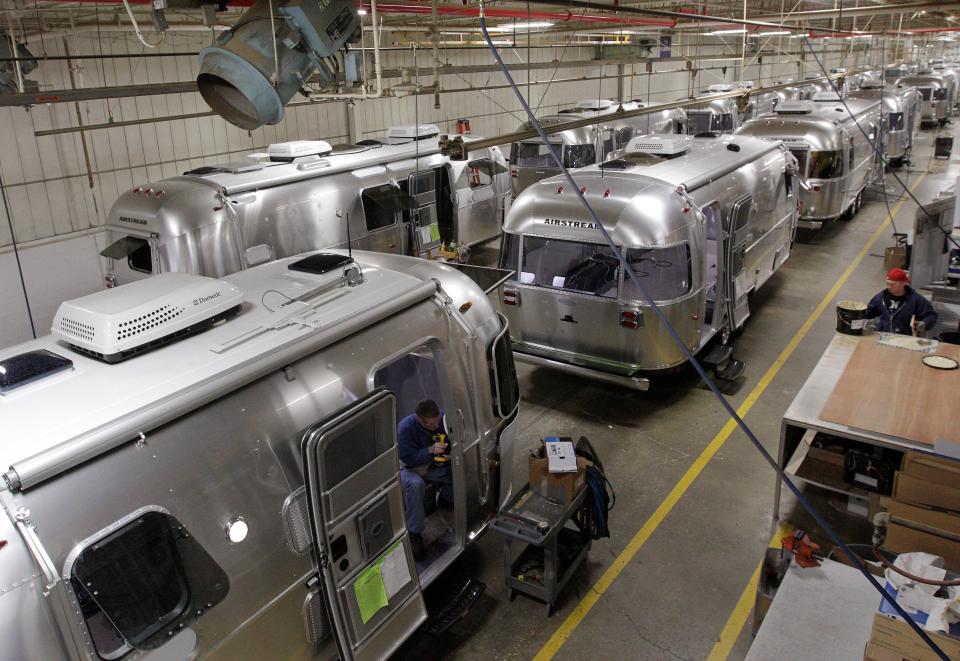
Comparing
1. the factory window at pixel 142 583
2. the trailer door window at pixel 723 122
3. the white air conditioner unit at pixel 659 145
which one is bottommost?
the factory window at pixel 142 583

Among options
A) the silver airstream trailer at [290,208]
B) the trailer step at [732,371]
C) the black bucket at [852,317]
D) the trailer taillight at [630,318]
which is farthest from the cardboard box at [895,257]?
the silver airstream trailer at [290,208]

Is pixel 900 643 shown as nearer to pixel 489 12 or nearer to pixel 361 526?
pixel 361 526

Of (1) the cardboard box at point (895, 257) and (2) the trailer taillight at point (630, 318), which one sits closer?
(2) the trailer taillight at point (630, 318)

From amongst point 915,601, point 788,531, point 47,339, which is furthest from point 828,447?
point 47,339

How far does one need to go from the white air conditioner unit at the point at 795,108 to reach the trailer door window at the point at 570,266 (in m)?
9.76

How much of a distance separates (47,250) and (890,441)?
43.3 ft

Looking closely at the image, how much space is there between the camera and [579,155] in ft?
53.7

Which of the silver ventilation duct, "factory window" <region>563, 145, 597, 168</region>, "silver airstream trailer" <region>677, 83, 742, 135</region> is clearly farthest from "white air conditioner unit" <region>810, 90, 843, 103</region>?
the silver ventilation duct

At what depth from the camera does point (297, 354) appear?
13.3ft

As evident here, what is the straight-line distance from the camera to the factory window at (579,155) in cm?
1608

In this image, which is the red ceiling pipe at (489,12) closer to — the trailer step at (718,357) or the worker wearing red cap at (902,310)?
the trailer step at (718,357)

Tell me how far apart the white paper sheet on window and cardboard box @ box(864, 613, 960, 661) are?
261 centimetres

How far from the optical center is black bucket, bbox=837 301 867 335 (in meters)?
7.19

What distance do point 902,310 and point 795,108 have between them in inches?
358
